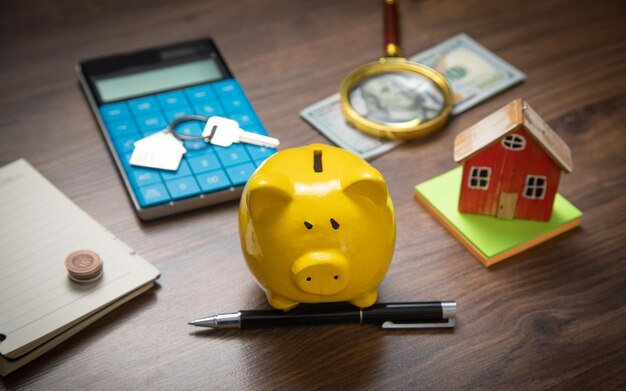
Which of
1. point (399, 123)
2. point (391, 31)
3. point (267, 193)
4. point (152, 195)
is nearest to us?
point (267, 193)

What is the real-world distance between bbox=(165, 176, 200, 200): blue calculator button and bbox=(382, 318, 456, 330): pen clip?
284 millimetres

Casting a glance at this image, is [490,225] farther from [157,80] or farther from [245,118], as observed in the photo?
[157,80]

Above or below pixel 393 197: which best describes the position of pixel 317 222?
above

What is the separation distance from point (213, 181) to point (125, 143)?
0.14 m

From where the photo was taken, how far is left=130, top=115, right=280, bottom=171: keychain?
96 cm

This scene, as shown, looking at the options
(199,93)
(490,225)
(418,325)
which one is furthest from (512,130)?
(199,93)

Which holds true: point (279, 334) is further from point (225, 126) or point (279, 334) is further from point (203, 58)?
point (203, 58)

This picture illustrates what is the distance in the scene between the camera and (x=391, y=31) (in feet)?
3.80

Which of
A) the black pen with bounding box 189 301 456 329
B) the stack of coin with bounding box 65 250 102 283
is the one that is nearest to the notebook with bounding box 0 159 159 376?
the stack of coin with bounding box 65 250 102 283

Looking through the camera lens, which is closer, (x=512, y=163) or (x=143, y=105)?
(x=512, y=163)

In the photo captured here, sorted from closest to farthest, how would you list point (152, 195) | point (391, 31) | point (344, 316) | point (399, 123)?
point (344, 316) → point (152, 195) → point (399, 123) → point (391, 31)

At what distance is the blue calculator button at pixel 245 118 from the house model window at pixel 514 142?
0.34m

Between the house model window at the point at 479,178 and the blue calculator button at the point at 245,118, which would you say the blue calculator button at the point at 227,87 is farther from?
the house model window at the point at 479,178

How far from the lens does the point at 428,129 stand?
3.35 ft
